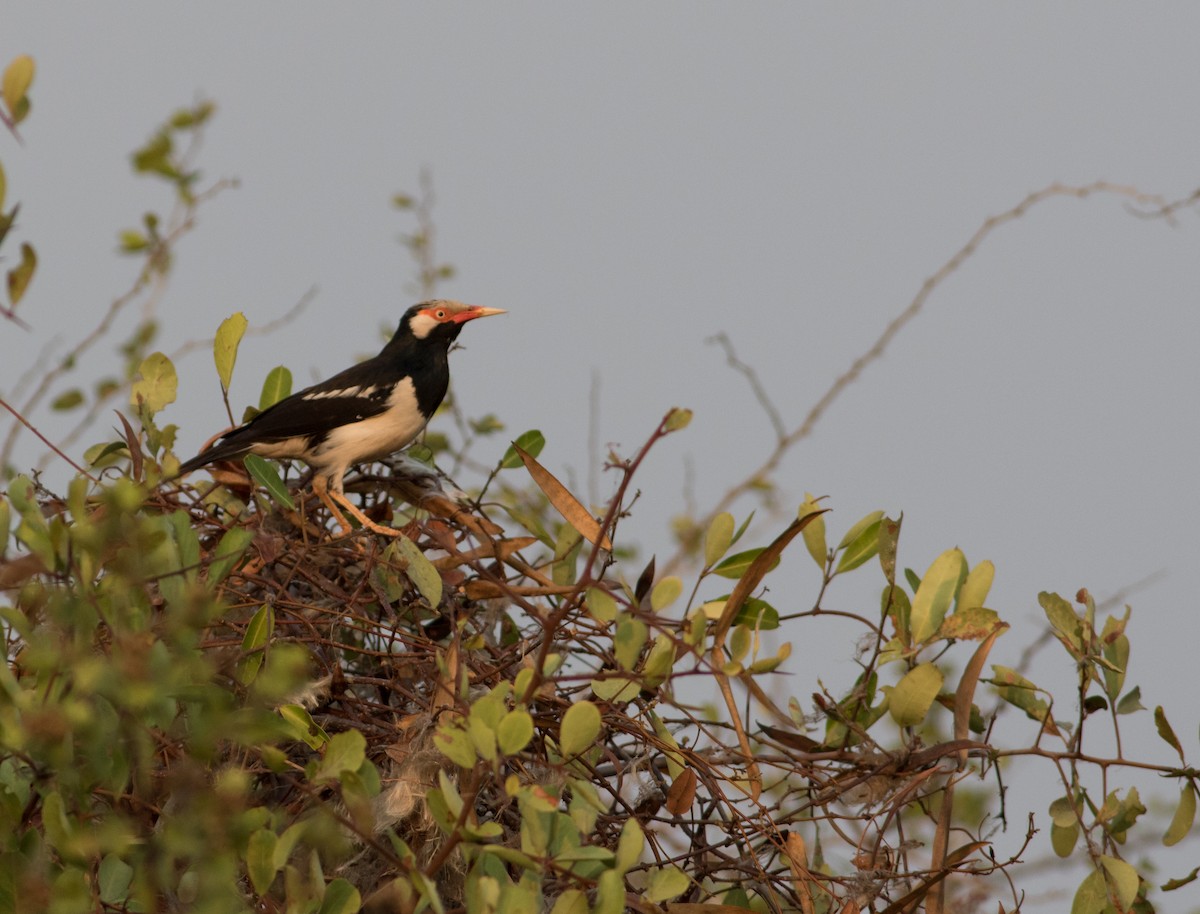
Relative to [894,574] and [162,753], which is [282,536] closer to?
[162,753]

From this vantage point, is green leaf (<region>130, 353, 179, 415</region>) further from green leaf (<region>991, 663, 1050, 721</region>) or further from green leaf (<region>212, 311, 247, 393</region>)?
green leaf (<region>991, 663, 1050, 721</region>)

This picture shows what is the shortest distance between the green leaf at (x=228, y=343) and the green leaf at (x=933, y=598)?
5.42 feet

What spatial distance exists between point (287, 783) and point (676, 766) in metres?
0.74

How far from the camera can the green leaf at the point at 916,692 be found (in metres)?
2.36

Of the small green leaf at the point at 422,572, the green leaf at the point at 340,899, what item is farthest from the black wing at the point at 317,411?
the green leaf at the point at 340,899

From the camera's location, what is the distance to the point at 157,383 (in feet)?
9.80

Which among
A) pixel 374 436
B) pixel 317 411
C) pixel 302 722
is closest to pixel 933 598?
pixel 302 722

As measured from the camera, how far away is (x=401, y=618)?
2.96 metres

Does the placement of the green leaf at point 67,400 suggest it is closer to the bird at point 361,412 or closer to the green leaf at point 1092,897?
the bird at point 361,412

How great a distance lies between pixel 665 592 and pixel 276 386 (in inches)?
80.7

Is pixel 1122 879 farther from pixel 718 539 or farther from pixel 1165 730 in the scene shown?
pixel 718 539

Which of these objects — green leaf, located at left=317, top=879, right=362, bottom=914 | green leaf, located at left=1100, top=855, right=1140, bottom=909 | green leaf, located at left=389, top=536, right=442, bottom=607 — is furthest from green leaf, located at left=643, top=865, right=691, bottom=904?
green leaf, located at left=1100, top=855, right=1140, bottom=909

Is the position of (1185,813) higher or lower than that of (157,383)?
lower

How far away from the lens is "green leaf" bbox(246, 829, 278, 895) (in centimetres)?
181
